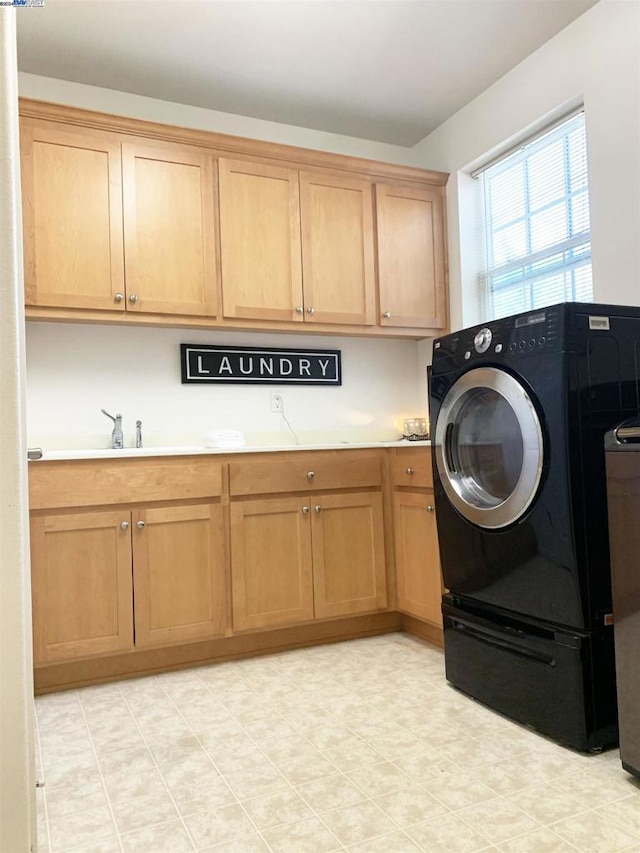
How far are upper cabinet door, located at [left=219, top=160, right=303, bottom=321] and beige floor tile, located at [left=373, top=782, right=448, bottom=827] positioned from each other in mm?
2060

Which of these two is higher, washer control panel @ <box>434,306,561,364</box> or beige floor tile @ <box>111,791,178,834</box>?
washer control panel @ <box>434,306,561,364</box>

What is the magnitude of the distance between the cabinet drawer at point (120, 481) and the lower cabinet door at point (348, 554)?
1.68 feet

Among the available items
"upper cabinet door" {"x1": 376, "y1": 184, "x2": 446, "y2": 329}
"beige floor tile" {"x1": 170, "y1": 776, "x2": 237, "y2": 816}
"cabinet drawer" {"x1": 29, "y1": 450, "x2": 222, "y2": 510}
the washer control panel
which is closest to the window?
"upper cabinet door" {"x1": 376, "y1": 184, "x2": 446, "y2": 329}

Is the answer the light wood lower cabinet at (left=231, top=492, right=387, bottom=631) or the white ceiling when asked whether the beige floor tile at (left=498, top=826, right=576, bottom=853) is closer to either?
the light wood lower cabinet at (left=231, top=492, right=387, bottom=631)

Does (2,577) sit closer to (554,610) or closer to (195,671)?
(554,610)

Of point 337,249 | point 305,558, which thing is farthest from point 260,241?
point 305,558

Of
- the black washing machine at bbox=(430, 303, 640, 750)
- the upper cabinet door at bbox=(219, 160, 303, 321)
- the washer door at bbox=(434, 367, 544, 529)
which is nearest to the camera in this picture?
the black washing machine at bbox=(430, 303, 640, 750)

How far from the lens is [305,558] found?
2.85 m

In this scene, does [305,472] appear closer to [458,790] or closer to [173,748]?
[173,748]

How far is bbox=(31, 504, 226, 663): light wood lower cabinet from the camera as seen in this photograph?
243 cm

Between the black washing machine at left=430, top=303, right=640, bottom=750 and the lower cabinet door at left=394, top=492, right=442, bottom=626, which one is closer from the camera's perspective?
the black washing machine at left=430, top=303, right=640, bottom=750

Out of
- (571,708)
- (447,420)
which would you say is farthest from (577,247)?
(571,708)

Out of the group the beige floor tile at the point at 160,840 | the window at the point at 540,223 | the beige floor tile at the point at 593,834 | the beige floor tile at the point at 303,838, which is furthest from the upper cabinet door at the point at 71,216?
the beige floor tile at the point at 593,834

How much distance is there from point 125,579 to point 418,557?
4.00 feet
